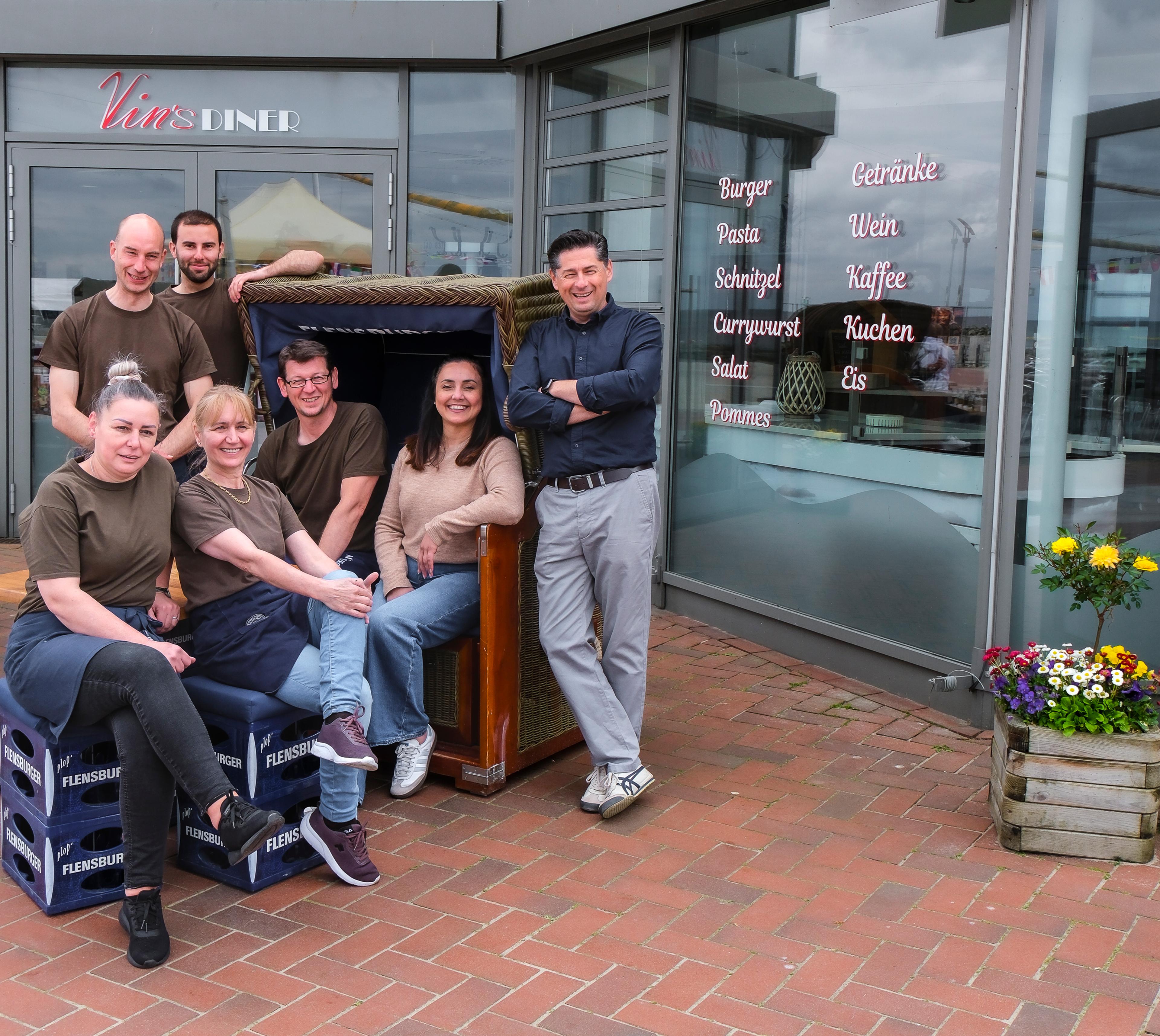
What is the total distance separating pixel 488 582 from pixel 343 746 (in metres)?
0.95

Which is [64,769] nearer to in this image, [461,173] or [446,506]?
[446,506]

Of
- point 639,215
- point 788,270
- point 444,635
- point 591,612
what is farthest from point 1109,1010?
point 639,215

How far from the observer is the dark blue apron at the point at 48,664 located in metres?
3.23

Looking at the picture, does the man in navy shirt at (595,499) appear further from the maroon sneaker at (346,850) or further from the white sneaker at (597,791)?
the maroon sneaker at (346,850)

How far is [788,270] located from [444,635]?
2.75 metres

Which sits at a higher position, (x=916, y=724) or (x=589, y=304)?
(x=589, y=304)

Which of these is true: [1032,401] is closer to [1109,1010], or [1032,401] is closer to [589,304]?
[589,304]

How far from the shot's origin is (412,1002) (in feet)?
9.57

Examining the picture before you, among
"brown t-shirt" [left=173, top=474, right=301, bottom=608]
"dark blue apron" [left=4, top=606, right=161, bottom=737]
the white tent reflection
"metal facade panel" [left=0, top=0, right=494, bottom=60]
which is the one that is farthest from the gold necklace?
"metal facade panel" [left=0, top=0, right=494, bottom=60]

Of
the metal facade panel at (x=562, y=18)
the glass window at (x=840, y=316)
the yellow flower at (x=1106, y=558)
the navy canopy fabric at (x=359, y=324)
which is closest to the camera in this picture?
the yellow flower at (x=1106, y=558)

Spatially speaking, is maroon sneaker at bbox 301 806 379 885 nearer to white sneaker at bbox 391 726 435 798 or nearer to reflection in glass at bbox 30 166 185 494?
white sneaker at bbox 391 726 435 798

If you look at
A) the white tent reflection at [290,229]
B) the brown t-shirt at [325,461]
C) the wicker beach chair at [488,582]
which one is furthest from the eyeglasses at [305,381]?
the white tent reflection at [290,229]

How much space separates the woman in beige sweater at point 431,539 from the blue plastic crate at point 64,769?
3.22ft

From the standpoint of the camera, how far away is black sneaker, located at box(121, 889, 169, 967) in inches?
121
